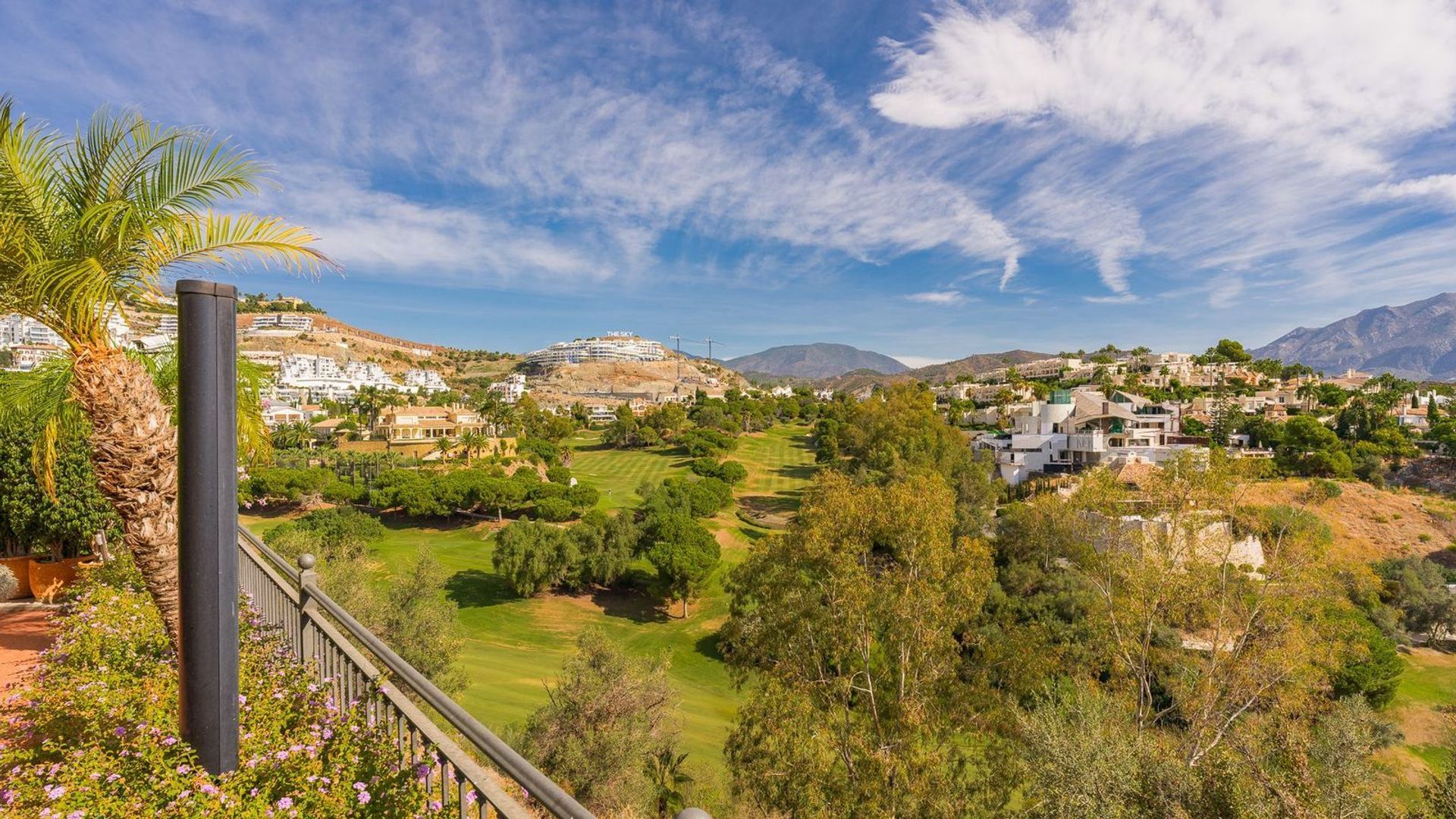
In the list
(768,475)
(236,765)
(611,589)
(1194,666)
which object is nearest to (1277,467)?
(768,475)

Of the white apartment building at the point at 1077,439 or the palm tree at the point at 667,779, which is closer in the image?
the palm tree at the point at 667,779

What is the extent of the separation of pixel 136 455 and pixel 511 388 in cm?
13674

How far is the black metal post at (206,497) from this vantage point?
8.63 feet

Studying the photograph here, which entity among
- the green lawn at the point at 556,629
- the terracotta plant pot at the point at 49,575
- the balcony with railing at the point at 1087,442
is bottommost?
the green lawn at the point at 556,629

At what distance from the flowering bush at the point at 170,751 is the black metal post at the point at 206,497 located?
0.32 metres

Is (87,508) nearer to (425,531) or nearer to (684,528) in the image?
(684,528)

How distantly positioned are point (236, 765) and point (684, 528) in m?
29.5

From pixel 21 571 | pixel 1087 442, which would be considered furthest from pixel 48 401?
pixel 1087 442

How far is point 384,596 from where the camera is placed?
19656 mm

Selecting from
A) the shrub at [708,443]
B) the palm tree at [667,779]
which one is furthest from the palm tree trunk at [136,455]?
the shrub at [708,443]

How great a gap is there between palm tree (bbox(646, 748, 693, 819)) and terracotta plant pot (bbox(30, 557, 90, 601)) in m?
10.9

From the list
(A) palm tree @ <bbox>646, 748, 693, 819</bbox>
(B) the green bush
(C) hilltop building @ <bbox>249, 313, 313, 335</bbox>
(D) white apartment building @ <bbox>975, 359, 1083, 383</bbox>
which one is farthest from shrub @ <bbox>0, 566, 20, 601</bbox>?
(C) hilltop building @ <bbox>249, 313, 313, 335</bbox>

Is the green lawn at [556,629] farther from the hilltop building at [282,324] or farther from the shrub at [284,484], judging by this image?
the hilltop building at [282,324]

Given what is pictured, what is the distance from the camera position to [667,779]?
1402cm
